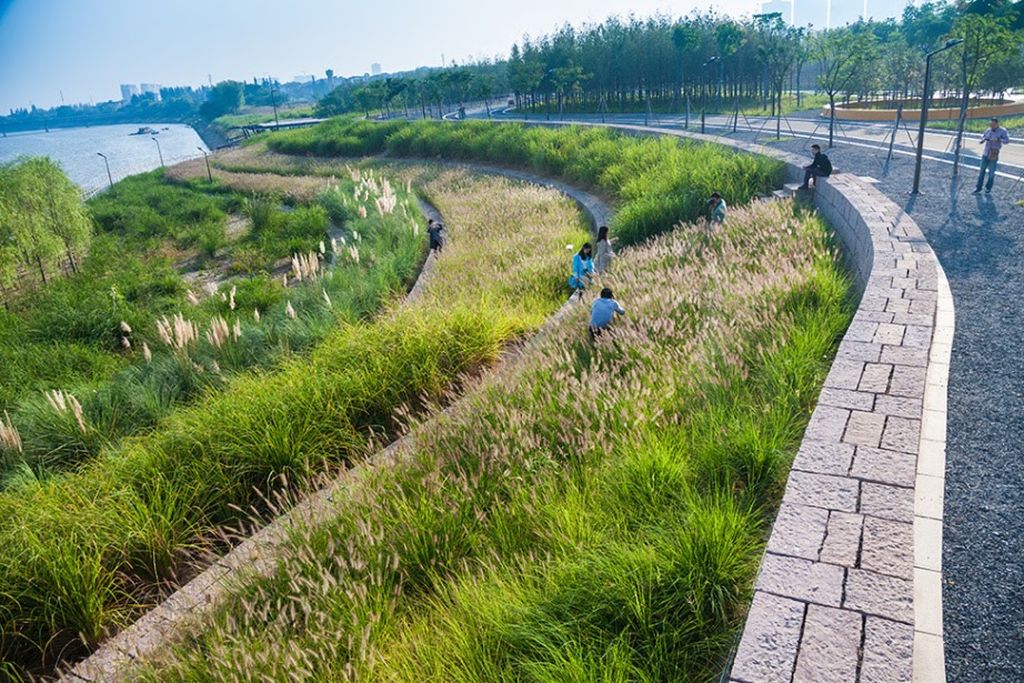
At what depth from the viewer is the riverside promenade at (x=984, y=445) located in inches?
116

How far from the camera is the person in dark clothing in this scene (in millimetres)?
11148

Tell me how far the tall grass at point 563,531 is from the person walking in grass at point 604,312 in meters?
0.37

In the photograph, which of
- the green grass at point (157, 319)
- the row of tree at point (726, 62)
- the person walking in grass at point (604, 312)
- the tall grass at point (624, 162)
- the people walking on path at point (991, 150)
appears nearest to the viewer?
the green grass at point (157, 319)

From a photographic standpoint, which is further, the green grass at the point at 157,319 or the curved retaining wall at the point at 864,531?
the green grass at the point at 157,319

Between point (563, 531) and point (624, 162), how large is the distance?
15150 millimetres

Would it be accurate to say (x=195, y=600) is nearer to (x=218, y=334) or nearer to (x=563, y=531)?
(x=563, y=531)

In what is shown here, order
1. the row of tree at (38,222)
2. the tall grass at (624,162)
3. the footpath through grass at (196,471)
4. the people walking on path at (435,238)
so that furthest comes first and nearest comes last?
1. the row of tree at (38,222)
2. the people walking on path at (435,238)
3. the tall grass at (624,162)
4. the footpath through grass at (196,471)

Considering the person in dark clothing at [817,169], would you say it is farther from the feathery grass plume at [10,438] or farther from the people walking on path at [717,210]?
the feathery grass plume at [10,438]

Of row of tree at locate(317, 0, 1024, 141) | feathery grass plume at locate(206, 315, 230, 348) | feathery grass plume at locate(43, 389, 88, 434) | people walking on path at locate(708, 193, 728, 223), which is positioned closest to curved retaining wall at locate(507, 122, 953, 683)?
people walking on path at locate(708, 193, 728, 223)

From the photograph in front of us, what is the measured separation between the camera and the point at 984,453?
13.8 feet

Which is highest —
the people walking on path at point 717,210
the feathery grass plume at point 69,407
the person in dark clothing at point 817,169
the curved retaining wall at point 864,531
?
the person in dark clothing at point 817,169

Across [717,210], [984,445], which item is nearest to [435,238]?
[717,210]

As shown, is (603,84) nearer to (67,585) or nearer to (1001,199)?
(1001,199)

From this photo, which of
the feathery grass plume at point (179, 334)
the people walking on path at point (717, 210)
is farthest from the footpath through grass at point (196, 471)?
the people walking on path at point (717, 210)
